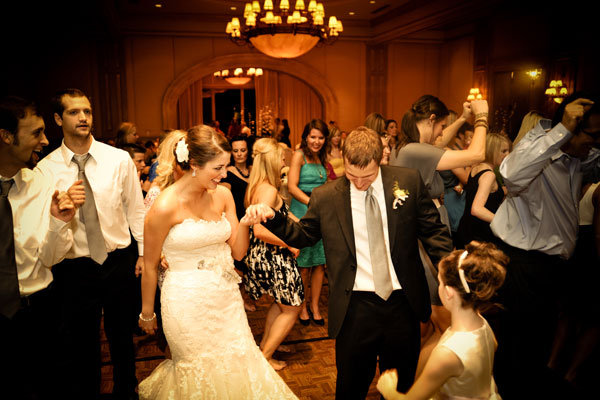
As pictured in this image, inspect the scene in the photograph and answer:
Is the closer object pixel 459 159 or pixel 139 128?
pixel 459 159

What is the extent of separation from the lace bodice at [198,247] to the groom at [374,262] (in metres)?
0.43

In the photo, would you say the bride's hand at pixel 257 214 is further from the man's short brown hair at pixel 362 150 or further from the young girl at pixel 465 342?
the young girl at pixel 465 342

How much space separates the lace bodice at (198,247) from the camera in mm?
2236

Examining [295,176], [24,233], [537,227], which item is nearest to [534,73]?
[295,176]

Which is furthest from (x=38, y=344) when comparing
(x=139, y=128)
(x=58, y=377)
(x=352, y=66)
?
(x=352, y=66)

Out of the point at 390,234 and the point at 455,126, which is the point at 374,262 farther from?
the point at 455,126

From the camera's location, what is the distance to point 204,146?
2.19 metres

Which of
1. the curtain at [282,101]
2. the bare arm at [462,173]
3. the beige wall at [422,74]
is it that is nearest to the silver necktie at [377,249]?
the bare arm at [462,173]

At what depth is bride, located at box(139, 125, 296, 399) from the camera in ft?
7.25

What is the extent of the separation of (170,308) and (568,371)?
253 cm

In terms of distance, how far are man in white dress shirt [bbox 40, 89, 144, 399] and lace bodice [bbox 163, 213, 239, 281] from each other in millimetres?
477

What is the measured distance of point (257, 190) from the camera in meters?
3.08

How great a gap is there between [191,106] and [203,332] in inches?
549

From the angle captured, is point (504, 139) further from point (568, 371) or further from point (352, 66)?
point (352, 66)
